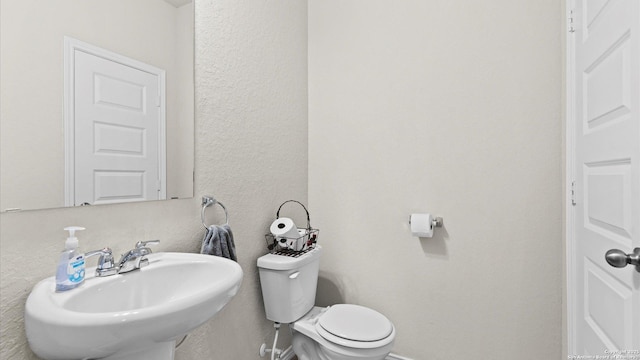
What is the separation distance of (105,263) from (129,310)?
8.1 inches

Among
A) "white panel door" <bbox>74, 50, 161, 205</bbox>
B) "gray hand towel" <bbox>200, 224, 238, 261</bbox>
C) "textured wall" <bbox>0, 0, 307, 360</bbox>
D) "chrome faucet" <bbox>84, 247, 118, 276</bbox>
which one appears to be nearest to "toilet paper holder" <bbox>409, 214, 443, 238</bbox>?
"textured wall" <bbox>0, 0, 307, 360</bbox>

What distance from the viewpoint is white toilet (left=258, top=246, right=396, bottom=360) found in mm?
1422

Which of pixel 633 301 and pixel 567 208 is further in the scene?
pixel 567 208

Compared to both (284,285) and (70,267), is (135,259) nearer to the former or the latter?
(70,267)

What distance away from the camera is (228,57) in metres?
1.50

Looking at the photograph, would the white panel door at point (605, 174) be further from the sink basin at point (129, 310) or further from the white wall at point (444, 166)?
the sink basin at point (129, 310)

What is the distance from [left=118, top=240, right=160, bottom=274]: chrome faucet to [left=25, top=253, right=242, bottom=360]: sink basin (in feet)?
0.06

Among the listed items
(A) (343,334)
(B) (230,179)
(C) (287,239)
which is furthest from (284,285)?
(B) (230,179)

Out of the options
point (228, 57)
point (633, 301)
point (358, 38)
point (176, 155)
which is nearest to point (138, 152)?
point (176, 155)

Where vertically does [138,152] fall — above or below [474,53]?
below

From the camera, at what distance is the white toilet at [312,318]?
1422 millimetres

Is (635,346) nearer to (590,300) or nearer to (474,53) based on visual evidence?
(590,300)

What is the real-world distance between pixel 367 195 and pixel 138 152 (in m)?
1.27

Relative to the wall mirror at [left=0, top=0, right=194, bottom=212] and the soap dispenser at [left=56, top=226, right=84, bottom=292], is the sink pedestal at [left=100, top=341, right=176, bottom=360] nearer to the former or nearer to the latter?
the soap dispenser at [left=56, top=226, right=84, bottom=292]
